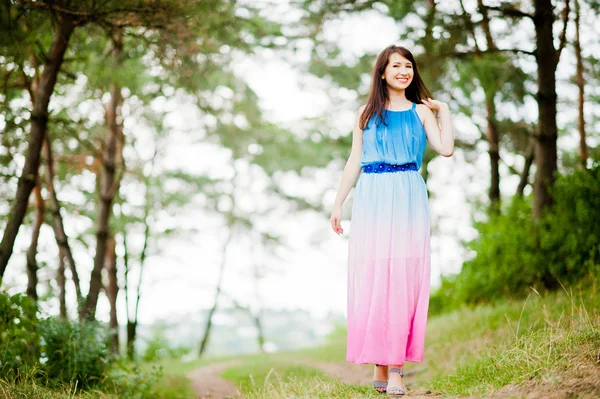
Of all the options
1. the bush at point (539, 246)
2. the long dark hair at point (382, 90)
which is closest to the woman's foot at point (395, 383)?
the long dark hair at point (382, 90)

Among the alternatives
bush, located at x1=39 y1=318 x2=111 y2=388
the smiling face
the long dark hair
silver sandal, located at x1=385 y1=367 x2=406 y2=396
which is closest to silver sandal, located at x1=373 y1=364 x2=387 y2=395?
silver sandal, located at x1=385 y1=367 x2=406 y2=396

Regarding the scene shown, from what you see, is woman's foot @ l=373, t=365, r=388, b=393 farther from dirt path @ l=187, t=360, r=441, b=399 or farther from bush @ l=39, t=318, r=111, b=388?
bush @ l=39, t=318, r=111, b=388

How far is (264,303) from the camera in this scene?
19.8 m

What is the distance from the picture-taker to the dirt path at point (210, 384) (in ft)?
21.5

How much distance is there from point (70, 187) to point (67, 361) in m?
8.08

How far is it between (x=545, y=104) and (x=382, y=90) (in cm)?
441

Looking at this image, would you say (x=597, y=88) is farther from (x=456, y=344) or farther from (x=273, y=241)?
(x=273, y=241)

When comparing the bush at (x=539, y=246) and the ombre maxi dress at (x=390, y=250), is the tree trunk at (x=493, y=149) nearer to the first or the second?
the bush at (x=539, y=246)

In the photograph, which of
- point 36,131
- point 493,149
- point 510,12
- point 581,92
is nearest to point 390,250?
point 36,131

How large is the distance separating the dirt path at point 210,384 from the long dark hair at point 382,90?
3.00m

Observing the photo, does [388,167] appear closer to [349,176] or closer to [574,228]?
[349,176]

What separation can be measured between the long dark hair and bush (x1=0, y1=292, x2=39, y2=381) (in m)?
3.11

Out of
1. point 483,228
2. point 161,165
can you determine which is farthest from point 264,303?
point 483,228

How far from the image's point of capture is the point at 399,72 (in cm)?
421
